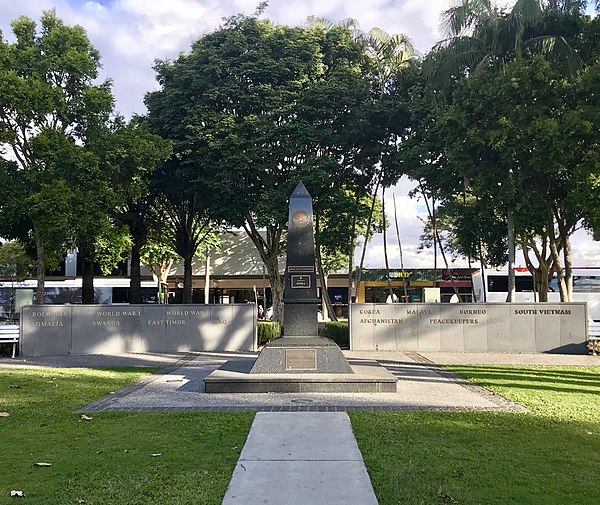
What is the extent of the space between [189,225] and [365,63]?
1091 cm

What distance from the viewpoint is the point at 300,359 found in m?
11.2

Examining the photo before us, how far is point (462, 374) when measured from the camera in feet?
42.8

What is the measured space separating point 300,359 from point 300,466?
529 cm

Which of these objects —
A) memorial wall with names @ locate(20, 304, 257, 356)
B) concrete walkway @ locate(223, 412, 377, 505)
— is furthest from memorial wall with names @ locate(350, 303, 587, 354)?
concrete walkway @ locate(223, 412, 377, 505)

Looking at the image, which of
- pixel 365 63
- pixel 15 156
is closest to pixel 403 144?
pixel 365 63

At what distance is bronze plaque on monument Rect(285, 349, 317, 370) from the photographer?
11148mm

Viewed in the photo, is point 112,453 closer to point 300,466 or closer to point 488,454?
point 300,466

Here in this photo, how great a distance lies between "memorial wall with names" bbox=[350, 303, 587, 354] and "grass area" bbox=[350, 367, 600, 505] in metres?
8.65

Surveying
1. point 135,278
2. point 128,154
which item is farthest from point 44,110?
point 135,278

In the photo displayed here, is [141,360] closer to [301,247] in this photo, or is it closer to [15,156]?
[301,247]

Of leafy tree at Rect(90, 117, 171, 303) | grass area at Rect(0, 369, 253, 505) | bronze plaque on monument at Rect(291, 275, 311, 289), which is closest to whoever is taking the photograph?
grass area at Rect(0, 369, 253, 505)

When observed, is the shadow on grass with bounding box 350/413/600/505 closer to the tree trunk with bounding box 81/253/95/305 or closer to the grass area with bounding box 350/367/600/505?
the grass area with bounding box 350/367/600/505

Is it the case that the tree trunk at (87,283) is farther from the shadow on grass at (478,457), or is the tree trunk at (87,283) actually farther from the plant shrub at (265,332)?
the shadow on grass at (478,457)

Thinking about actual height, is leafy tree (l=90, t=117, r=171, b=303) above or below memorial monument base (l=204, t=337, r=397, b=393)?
above
